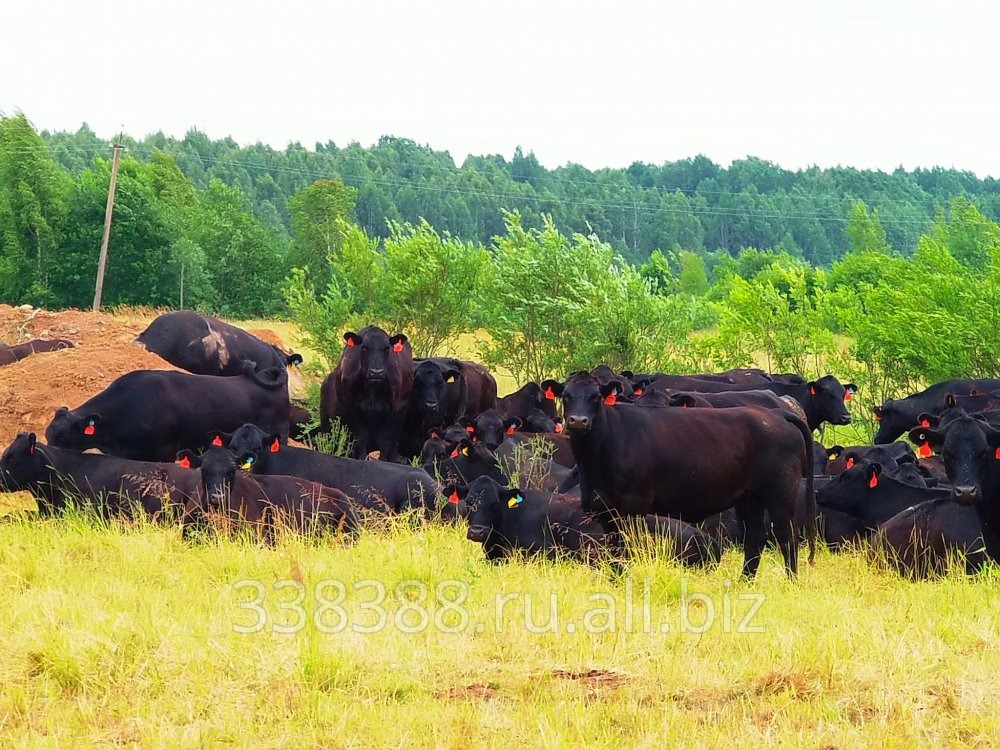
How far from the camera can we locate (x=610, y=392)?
35.3 feet

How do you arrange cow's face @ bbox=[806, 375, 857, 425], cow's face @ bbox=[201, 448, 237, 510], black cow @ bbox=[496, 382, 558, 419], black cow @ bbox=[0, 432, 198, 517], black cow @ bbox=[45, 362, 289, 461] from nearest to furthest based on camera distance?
cow's face @ bbox=[201, 448, 237, 510]
black cow @ bbox=[0, 432, 198, 517]
black cow @ bbox=[45, 362, 289, 461]
cow's face @ bbox=[806, 375, 857, 425]
black cow @ bbox=[496, 382, 558, 419]

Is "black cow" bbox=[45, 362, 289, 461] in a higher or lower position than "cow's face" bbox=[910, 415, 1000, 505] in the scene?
lower

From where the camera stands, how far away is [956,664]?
736 cm

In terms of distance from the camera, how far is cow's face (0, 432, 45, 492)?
40.9 feet

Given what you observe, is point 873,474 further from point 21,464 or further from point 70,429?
point 70,429

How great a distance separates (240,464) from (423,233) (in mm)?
12040

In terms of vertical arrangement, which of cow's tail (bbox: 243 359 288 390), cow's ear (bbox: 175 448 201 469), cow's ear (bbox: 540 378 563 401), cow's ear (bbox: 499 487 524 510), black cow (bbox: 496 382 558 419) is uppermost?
cow's ear (bbox: 540 378 563 401)

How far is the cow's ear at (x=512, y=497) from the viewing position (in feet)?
36.3

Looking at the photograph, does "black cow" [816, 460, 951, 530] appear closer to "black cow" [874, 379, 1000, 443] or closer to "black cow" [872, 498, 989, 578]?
"black cow" [872, 498, 989, 578]

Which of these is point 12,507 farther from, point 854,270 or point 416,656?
point 854,270

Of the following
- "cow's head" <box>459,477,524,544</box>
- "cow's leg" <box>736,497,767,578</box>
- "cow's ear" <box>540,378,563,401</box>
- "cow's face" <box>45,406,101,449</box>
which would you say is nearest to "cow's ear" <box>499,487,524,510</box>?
"cow's head" <box>459,477,524,544</box>

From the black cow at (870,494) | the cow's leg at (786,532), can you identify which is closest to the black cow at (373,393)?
the black cow at (870,494)

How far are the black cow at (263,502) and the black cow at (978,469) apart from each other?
208 inches

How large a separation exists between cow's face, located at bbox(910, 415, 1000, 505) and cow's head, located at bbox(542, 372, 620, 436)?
2.74 meters
